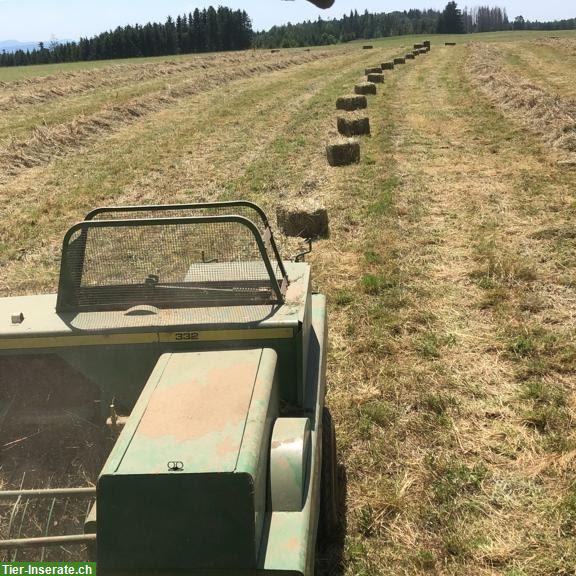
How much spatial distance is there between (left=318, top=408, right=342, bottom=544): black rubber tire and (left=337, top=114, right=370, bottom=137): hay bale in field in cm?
1295

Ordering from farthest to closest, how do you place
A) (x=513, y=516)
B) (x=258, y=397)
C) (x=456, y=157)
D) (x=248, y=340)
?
(x=456, y=157) < (x=513, y=516) < (x=248, y=340) < (x=258, y=397)

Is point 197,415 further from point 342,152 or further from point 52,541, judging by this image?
point 342,152

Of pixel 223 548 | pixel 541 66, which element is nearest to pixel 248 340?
pixel 223 548

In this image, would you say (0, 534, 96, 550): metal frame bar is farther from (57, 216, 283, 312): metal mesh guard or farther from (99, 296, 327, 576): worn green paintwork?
(57, 216, 283, 312): metal mesh guard

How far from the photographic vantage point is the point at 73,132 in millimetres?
16984

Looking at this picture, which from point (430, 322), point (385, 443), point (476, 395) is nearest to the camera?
point (385, 443)

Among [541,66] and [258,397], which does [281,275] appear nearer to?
[258,397]

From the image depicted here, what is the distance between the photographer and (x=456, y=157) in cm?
1323

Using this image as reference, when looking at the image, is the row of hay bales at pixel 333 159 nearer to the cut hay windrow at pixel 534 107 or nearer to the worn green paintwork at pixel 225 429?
the cut hay windrow at pixel 534 107

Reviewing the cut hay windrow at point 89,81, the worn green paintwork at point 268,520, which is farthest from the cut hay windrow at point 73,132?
the worn green paintwork at point 268,520

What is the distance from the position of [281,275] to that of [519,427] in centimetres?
217

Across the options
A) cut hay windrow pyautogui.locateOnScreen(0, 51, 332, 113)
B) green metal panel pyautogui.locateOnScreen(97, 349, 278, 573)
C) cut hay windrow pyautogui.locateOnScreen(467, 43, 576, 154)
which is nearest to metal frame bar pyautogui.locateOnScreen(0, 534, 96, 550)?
green metal panel pyautogui.locateOnScreen(97, 349, 278, 573)

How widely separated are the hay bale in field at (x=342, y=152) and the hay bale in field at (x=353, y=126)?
9.15 feet

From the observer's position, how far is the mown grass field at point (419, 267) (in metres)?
4.10
